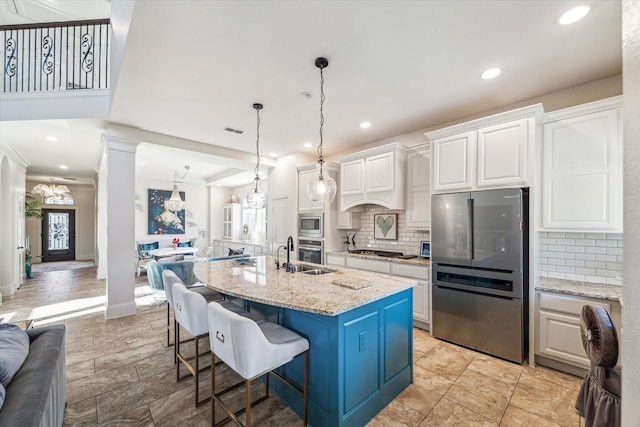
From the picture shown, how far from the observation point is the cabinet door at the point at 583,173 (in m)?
2.42

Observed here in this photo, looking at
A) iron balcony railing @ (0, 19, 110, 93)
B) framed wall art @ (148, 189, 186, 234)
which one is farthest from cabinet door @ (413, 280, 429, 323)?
framed wall art @ (148, 189, 186, 234)

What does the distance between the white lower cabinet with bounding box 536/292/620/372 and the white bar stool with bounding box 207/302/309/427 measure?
2.38 m

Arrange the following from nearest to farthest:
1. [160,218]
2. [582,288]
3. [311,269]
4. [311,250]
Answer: [582,288]
[311,269]
[311,250]
[160,218]

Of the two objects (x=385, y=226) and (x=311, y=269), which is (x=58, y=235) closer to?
(x=311, y=269)

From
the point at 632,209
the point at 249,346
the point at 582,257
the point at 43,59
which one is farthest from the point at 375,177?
the point at 43,59

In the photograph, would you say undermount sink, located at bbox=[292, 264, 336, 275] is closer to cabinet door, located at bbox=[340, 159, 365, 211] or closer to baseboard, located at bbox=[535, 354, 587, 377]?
cabinet door, located at bbox=[340, 159, 365, 211]

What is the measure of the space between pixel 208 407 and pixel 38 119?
402 cm

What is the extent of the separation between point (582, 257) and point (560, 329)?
2.63ft

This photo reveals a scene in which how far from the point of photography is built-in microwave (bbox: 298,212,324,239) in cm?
474

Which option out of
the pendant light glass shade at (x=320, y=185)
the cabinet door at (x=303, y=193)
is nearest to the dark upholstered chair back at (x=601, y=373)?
the pendant light glass shade at (x=320, y=185)

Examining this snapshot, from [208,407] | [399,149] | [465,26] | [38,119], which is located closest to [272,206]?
[399,149]

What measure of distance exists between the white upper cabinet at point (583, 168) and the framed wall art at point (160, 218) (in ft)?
27.6

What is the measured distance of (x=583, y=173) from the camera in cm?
255

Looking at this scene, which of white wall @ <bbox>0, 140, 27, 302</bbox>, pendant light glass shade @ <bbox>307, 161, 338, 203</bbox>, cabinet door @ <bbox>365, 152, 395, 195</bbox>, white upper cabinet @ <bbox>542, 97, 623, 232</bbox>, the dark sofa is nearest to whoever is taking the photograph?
the dark sofa
